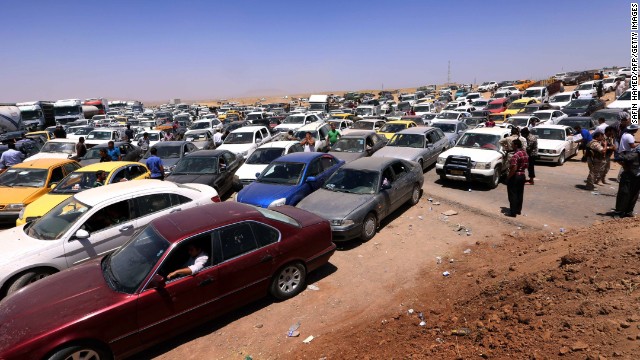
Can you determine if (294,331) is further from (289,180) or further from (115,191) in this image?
(289,180)

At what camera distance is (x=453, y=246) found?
762 centimetres

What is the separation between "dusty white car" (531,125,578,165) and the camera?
1375 cm

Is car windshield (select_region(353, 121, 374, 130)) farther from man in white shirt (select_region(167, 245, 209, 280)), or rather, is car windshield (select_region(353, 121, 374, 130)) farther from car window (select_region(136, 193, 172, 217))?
man in white shirt (select_region(167, 245, 209, 280))

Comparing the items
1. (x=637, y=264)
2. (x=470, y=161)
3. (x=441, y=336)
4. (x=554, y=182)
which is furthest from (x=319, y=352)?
(x=554, y=182)

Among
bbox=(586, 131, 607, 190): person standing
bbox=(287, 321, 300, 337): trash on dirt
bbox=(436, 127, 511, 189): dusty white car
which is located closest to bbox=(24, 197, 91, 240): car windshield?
bbox=(287, 321, 300, 337): trash on dirt

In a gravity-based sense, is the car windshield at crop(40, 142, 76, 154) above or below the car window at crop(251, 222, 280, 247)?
above

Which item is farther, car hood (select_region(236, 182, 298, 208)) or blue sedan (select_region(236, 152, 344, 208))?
blue sedan (select_region(236, 152, 344, 208))

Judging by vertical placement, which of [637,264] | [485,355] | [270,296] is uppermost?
[637,264]

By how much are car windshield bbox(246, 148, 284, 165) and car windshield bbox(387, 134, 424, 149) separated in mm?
4263

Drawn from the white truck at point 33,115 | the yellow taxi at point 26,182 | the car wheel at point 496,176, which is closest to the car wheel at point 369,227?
the car wheel at point 496,176

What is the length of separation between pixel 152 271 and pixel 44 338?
120cm

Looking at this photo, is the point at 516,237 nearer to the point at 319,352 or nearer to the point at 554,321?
the point at 554,321

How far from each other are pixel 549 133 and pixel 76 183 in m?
16.3

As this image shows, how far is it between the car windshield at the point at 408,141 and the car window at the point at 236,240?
9.31 metres
